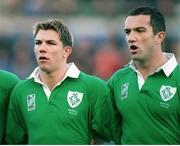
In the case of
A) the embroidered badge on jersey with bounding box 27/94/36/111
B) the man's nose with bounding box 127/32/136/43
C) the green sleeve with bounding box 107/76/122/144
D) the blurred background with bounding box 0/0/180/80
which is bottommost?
the green sleeve with bounding box 107/76/122/144

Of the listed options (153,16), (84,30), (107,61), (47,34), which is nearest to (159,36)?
(153,16)

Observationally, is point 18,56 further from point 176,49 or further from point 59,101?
point 59,101

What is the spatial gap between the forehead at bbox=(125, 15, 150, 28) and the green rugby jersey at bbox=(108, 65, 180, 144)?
41 cm

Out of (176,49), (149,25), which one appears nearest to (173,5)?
(176,49)

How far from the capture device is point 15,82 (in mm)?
5590

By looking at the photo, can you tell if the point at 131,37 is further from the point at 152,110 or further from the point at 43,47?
the point at 43,47

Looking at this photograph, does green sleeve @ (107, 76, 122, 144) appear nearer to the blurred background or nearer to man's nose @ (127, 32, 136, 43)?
man's nose @ (127, 32, 136, 43)

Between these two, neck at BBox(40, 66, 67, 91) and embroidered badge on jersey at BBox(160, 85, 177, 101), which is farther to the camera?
neck at BBox(40, 66, 67, 91)

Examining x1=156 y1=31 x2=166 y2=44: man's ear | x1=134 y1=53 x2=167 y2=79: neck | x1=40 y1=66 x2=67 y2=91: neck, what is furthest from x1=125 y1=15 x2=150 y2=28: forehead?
x1=40 y1=66 x2=67 y2=91: neck

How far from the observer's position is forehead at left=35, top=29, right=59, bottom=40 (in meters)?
5.46

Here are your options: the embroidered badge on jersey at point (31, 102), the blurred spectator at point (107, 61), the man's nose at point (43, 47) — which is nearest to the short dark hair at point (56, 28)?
the man's nose at point (43, 47)

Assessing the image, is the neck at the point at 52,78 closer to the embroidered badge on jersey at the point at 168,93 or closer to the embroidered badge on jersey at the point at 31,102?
the embroidered badge on jersey at the point at 31,102

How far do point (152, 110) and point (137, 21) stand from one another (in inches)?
28.4

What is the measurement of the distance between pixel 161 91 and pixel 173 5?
5780 millimetres
